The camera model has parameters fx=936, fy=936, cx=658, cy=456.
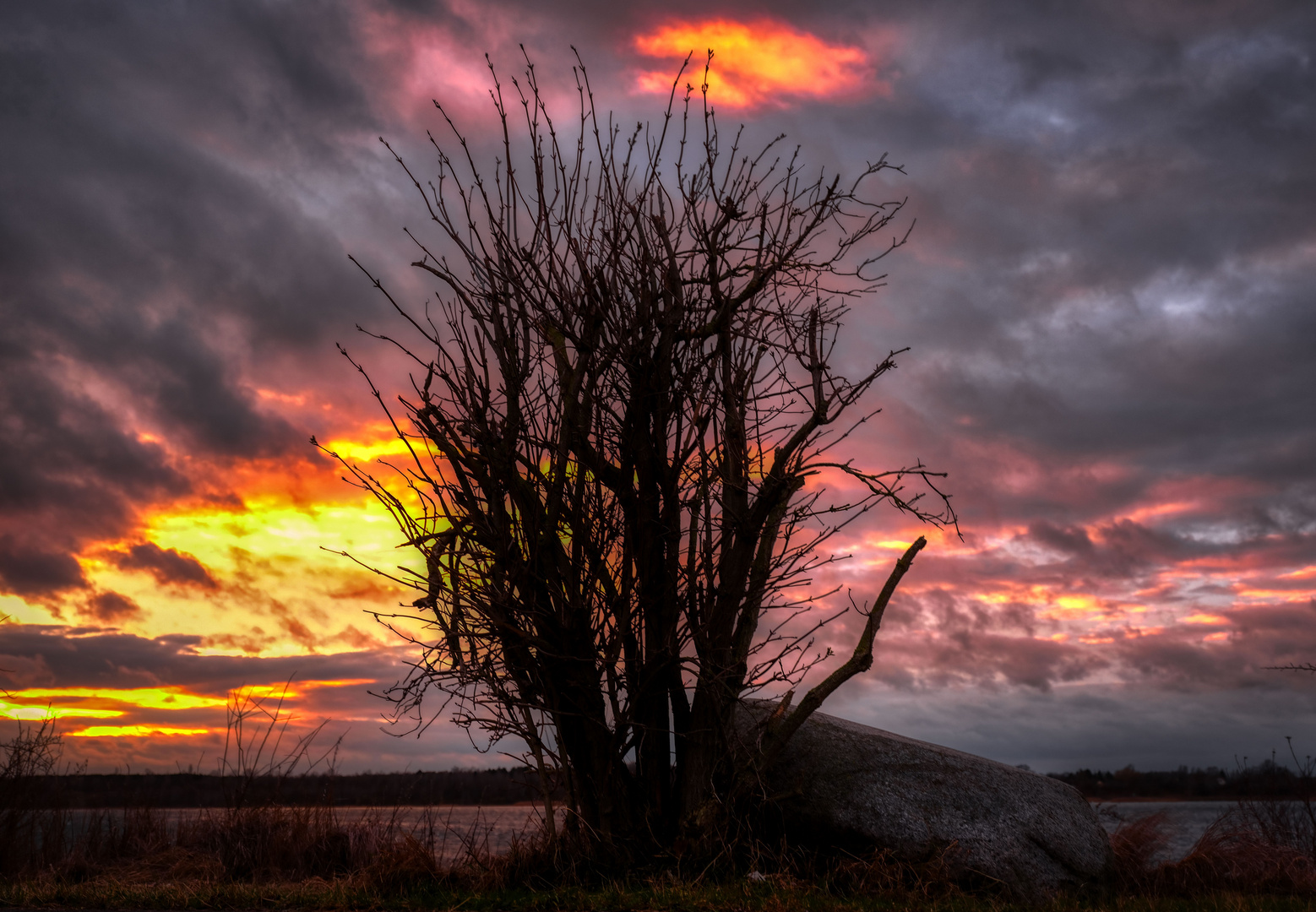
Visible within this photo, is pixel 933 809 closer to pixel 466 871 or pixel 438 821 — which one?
pixel 466 871

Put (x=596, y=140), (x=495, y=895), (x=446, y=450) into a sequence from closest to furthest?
1. (x=495, y=895)
2. (x=446, y=450)
3. (x=596, y=140)

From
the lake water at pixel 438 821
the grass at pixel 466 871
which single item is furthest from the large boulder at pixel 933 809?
the lake water at pixel 438 821

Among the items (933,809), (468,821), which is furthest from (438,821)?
(933,809)

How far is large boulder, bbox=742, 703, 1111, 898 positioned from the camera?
7234mm

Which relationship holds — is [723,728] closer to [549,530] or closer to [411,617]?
[549,530]

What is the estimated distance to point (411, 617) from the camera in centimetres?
684

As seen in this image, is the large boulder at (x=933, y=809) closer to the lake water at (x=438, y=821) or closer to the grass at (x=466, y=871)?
the grass at (x=466, y=871)

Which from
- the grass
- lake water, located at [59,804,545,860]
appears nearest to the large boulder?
the grass

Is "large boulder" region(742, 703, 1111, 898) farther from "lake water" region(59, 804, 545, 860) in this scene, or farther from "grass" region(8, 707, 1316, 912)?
"lake water" region(59, 804, 545, 860)

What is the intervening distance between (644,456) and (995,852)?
413 cm

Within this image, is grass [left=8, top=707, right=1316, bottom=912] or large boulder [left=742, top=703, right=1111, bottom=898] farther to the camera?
large boulder [left=742, top=703, right=1111, bottom=898]

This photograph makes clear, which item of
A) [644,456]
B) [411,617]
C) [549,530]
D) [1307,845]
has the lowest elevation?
[1307,845]

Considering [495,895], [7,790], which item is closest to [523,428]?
[495,895]

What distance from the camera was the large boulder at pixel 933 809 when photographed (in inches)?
285
